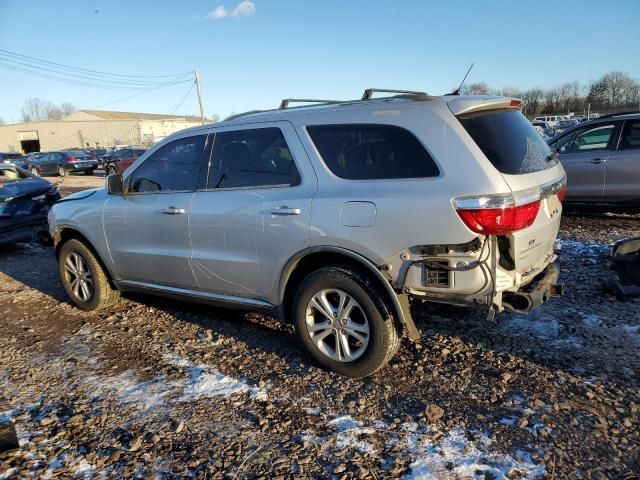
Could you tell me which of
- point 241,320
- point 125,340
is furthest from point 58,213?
point 241,320

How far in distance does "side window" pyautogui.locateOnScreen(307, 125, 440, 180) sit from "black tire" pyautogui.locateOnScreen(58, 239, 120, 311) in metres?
2.80

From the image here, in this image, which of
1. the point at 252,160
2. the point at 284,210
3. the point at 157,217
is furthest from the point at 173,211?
the point at 284,210

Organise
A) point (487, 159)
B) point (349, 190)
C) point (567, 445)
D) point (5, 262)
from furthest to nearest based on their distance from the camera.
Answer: point (5, 262)
point (349, 190)
point (487, 159)
point (567, 445)

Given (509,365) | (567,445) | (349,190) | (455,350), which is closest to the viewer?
(567,445)

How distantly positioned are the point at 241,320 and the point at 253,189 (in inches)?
60.0

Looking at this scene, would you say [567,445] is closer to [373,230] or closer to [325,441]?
[325,441]

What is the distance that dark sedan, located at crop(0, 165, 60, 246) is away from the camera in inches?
291

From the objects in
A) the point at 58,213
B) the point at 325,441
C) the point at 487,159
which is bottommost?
the point at 325,441

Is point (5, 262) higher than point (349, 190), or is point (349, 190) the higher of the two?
point (349, 190)

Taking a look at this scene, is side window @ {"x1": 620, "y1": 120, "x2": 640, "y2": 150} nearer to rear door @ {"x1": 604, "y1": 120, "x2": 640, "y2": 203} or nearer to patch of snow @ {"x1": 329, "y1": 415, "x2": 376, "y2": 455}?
rear door @ {"x1": 604, "y1": 120, "x2": 640, "y2": 203}

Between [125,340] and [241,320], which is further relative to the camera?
[241,320]

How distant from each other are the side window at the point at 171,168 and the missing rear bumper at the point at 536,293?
8.57ft

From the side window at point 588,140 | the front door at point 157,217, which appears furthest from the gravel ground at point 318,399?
the side window at point 588,140

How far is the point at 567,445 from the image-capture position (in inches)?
102
